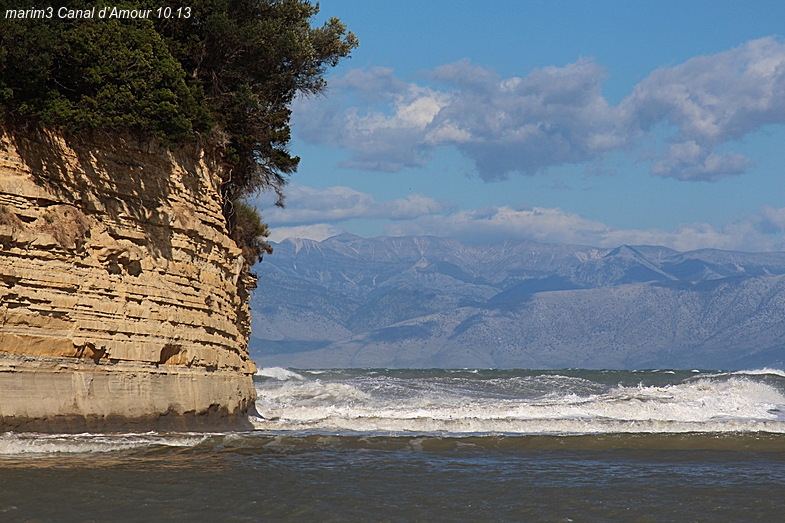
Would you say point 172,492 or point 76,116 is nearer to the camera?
point 172,492

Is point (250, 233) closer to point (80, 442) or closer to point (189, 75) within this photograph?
point (189, 75)

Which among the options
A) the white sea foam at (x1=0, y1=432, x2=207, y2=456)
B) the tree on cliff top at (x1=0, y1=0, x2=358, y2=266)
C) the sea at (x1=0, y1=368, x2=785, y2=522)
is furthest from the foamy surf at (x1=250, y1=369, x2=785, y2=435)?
the tree on cliff top at (x1=0, y1=0, x2=358, y2=266)

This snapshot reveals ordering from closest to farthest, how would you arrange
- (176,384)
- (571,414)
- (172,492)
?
1. (172,492)
2. (176,384)
3. (571,414)

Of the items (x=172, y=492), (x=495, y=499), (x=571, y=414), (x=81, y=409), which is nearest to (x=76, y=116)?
(x=81, y=409)

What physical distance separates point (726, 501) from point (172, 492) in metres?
7.51

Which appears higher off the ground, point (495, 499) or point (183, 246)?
point (183, 246)

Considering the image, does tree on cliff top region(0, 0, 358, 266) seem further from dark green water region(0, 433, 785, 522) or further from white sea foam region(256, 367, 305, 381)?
white sea foam region(256, 367, 305, 381)

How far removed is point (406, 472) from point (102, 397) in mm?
6094

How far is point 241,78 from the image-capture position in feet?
73.8

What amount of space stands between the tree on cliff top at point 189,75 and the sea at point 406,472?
231 inches

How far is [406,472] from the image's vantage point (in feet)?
48.4

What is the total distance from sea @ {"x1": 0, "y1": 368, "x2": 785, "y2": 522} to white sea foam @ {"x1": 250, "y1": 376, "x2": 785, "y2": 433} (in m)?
0.16

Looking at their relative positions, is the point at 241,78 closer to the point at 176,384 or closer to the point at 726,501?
the point at 176,384

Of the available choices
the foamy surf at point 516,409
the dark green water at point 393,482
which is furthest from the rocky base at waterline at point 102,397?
the foamy surf at point 516,409
